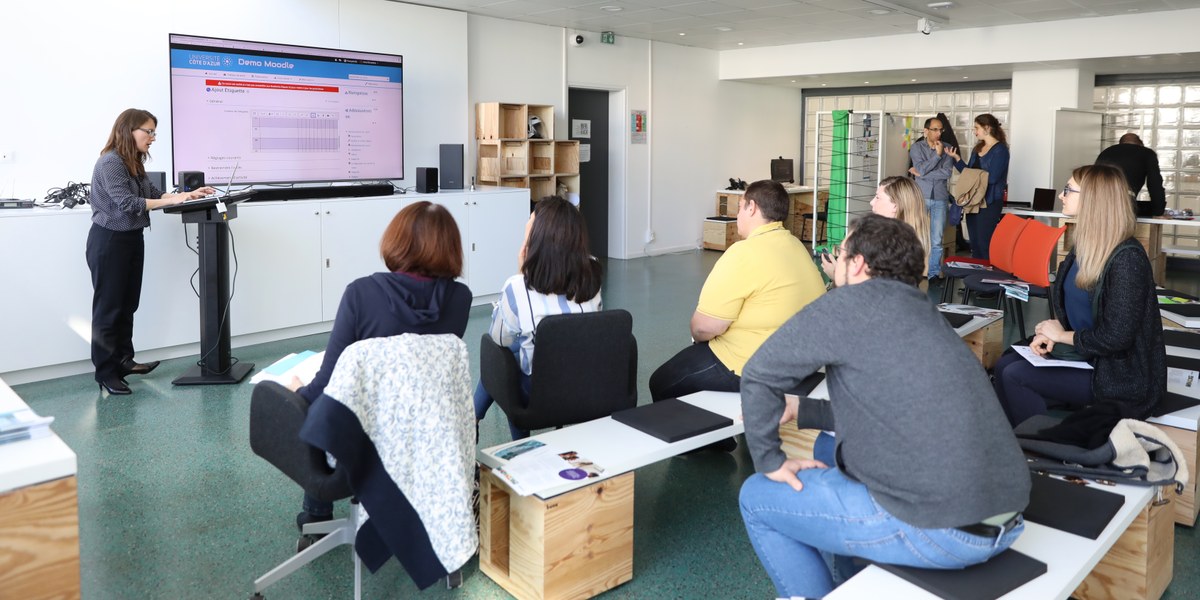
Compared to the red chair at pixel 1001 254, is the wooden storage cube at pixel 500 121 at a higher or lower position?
higher

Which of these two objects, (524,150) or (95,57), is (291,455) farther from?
(524,150)

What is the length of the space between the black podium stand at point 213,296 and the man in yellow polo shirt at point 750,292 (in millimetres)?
2891

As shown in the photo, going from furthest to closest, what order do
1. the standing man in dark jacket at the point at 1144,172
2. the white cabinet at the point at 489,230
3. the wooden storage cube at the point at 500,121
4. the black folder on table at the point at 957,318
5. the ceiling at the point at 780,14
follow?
the standing man in dark jacket at the point at 1144,172 < the wooden storage cube at the point at 500,121 < the ceiling at the point at 780,14 < the white cabinet at the point at 489,230 < the black folder on table at the point at 957,318

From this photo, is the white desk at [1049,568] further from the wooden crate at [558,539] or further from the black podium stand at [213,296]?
the black podium stand at [213,296]

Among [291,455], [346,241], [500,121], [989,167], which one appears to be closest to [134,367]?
[346,241]

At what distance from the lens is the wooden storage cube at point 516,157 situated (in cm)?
847

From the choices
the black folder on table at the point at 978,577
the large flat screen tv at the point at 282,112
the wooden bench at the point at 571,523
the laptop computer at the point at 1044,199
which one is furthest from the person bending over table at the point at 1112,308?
the laptop computer at the point at 1044,199

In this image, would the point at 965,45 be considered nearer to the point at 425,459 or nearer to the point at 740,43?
the point at 740,43

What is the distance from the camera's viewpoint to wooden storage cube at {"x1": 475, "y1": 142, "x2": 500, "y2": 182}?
27.1ft

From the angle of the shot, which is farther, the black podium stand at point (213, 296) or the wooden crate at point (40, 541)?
the black podium stand at point (213, 296)

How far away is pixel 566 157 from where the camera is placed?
909cm

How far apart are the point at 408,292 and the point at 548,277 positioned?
70 centimetres

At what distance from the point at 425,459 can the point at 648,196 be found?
859 cm

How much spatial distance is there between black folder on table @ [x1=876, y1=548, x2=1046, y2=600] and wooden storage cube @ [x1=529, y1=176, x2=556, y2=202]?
7.17 m
